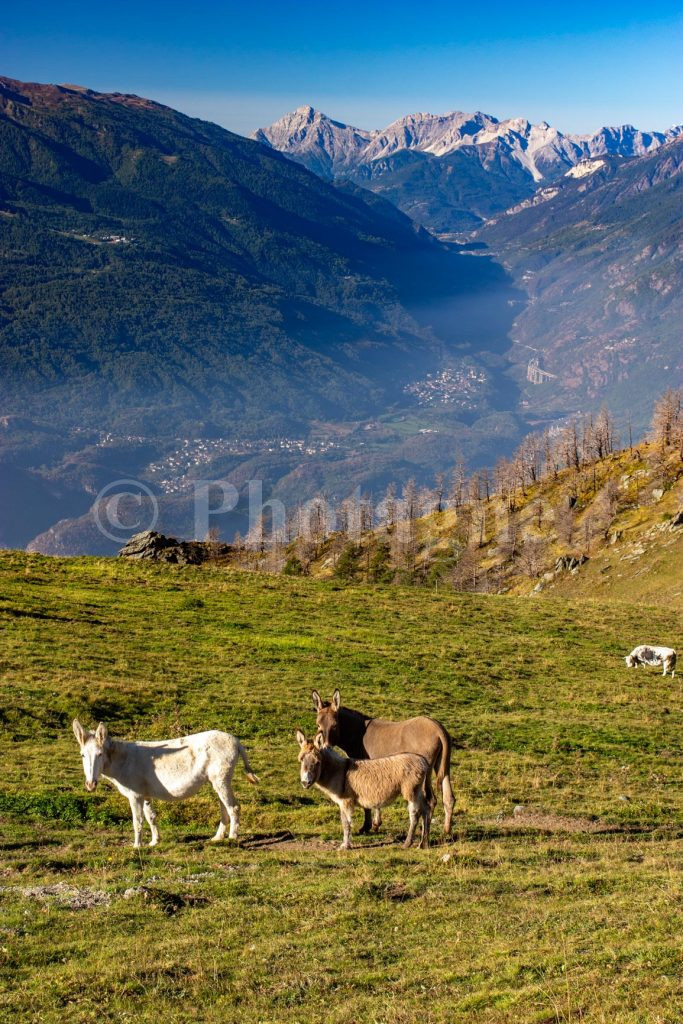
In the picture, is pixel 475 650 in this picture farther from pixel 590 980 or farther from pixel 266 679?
pixel 590 980

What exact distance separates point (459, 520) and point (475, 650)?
143 m

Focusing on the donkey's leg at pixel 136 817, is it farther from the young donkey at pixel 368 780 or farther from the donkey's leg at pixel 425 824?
the donkey's leg at pixel 425 824

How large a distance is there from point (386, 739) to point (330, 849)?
3302 mm

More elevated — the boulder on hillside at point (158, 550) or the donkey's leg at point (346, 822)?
the boulder on hillside at point (158, 550)

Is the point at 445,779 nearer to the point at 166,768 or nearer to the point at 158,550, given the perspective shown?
the point at 166,768

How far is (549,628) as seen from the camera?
53688mm

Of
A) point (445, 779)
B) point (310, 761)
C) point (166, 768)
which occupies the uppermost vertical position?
point (310, 761)

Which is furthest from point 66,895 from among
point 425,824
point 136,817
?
point 425,824

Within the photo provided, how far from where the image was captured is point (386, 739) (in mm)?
22234

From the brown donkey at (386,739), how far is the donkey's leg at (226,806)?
2.76 meters

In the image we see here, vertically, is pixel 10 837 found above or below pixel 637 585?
below

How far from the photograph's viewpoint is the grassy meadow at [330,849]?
12078 millimetres

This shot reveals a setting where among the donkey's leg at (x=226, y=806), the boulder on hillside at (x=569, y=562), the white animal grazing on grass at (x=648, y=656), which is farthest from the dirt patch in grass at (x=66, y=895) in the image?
the boulder on hillside at (x=569, y=562)

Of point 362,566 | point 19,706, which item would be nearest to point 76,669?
point 19,706
